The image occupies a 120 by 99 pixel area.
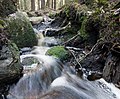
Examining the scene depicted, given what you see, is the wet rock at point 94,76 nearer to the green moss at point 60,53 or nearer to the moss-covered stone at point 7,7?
the green moss at point 60,53

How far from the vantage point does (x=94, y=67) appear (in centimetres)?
741

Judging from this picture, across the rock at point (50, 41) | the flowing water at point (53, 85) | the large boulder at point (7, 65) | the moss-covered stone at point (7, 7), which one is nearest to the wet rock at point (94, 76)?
the flowing water at point (53, 85)

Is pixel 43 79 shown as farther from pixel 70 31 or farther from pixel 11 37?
pixel 70 31

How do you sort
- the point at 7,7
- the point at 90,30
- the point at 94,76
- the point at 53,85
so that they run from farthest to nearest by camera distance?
the point at 7,7 → the point at 90,30 → the point at 94,76 → the point at 53,85

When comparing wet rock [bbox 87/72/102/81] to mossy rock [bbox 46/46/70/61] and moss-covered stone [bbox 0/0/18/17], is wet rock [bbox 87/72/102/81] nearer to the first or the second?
mossy rock [bbox 46/46/70/61]

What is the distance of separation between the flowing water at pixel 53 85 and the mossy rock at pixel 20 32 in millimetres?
1819

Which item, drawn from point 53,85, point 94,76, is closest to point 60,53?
point 94,76

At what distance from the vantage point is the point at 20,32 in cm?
913

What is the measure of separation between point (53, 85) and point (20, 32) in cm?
360

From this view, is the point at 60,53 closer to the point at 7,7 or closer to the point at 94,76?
the point at 94,76

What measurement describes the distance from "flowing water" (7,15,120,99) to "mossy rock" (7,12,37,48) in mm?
1819

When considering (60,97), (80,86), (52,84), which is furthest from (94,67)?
(60,97)

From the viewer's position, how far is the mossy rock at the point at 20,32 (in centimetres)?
896

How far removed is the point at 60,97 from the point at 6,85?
1.41 meters
